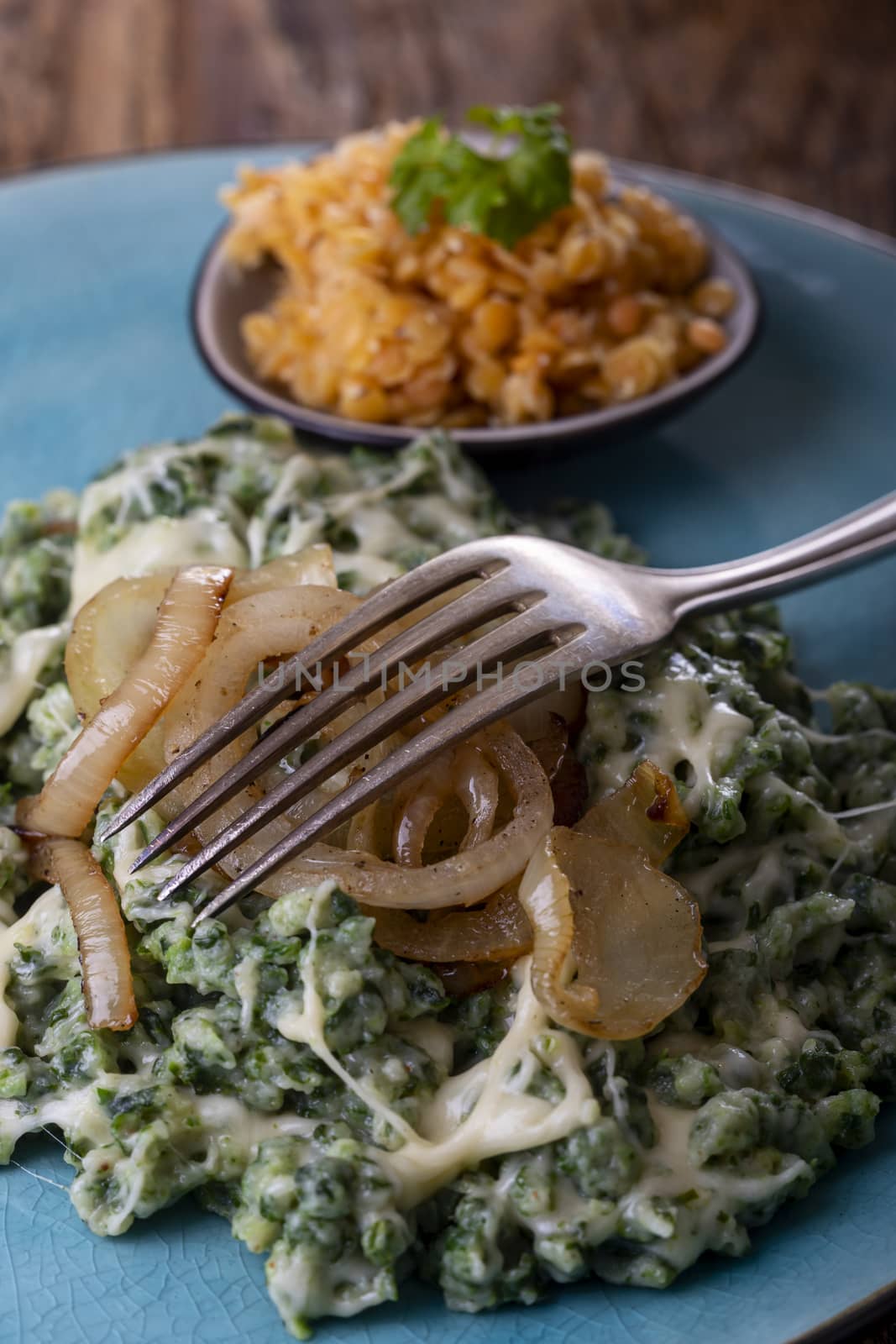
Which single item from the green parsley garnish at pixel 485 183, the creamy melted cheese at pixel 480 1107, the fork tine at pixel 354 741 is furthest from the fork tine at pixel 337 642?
the green parsley garnish at pixel 485 183

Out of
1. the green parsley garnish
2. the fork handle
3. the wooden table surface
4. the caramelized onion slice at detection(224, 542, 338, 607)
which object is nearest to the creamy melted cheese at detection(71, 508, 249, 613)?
the caramelized onion slice at detection(224, 542, 338, 607)

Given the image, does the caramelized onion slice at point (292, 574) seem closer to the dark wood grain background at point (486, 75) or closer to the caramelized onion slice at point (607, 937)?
the caramelized onion slice at point (607, 937)

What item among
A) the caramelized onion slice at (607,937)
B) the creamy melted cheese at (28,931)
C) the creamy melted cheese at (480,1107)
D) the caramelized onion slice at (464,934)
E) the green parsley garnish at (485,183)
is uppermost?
the green parsley garnish at (485,183)

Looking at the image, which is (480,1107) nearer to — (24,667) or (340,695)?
(340,695)

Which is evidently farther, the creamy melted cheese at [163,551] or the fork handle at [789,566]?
the creamy melted cheese at [163,551]

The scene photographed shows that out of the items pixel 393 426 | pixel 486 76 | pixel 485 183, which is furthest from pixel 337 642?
pixel 486 76

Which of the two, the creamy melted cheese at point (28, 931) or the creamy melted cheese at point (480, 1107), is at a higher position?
the creamy melted cheese at point (480, 1107)
